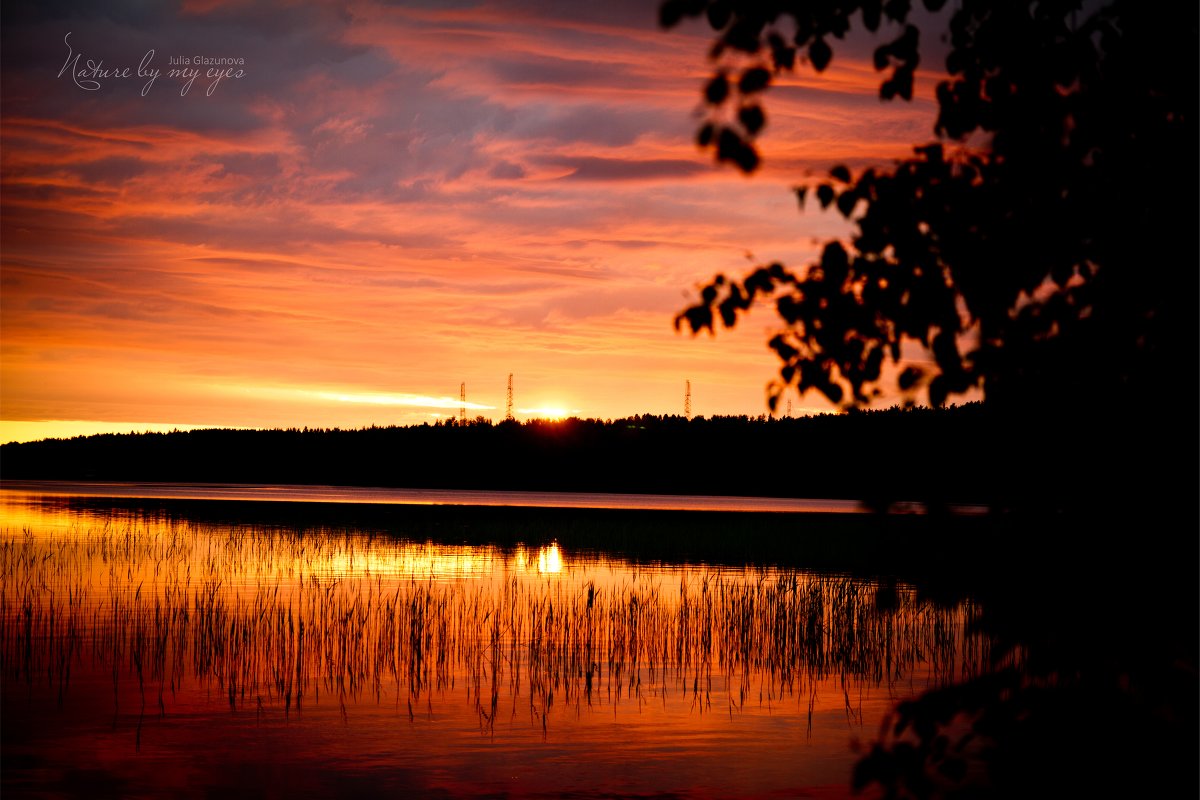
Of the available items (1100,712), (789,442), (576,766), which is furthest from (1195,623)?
(789,442)

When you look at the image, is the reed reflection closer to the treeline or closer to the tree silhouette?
the tree silhouette

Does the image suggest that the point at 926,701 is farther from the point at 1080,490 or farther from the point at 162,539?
the point at 162,539

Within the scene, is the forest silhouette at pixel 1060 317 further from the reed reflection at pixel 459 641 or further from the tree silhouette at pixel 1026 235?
the reed reflection at pixel 459 641

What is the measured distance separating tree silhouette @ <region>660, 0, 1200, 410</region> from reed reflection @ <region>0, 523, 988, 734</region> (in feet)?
26.9

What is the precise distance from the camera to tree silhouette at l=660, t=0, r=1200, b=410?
4727mm

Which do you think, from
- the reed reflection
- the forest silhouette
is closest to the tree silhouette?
the forest silhouette

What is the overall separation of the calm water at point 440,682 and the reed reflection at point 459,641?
68 mm

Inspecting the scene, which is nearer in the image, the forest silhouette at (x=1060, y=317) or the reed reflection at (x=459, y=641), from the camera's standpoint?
the forest silhouette at (x=1060, y=317)

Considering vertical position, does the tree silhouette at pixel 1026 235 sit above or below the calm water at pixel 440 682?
above

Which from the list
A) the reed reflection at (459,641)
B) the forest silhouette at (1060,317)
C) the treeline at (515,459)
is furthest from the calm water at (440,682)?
the treeline at (515,459)

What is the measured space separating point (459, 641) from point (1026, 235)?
685 inches

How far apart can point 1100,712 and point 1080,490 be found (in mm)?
959

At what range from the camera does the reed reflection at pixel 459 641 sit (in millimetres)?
17422

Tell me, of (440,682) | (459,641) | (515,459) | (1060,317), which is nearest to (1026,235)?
(1060,317)
